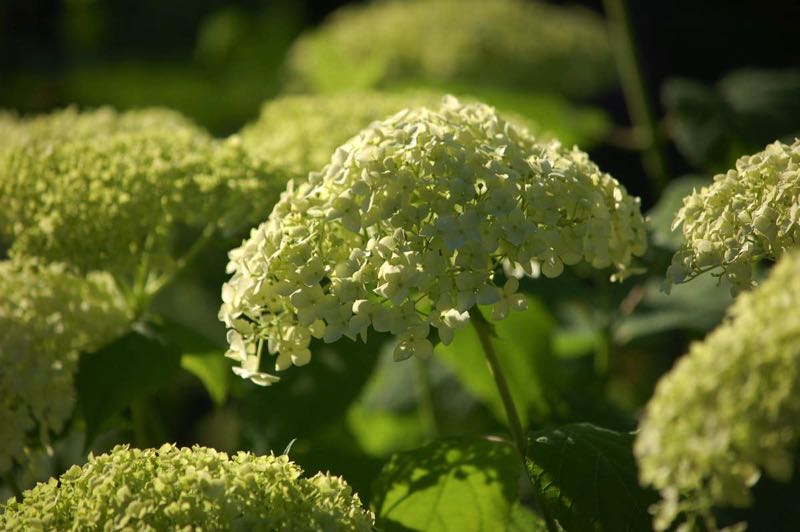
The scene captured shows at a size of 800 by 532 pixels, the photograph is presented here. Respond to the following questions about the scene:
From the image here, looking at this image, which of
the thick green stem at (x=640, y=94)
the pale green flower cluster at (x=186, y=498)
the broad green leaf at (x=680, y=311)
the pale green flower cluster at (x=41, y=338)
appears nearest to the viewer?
the pale green flower cluster at (x=186, y=498)

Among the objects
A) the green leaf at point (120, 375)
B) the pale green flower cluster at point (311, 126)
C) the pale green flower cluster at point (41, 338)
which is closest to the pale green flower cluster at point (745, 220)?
the pale green flower cluster at point (311, 126)

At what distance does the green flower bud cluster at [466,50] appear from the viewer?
2895 mm

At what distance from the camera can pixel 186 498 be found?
3.37ft

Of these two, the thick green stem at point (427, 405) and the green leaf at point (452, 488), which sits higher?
the green leaf at point (452, 488)

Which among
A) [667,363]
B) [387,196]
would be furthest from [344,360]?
[667,363]

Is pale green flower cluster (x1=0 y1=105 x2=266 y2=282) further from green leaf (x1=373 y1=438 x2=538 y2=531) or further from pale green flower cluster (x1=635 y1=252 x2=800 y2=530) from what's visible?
pale green flower cluster (x1=635 y1=252 x2=800 y2=530)

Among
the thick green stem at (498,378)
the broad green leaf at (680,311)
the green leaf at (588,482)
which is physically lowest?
the broad green leaf at (680,311)

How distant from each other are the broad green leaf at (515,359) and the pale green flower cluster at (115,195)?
19.7 inches

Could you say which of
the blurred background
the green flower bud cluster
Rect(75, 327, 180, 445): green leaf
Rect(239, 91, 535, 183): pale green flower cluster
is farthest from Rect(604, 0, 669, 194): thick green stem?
Rect(75, 327, 180, 445): green leaf

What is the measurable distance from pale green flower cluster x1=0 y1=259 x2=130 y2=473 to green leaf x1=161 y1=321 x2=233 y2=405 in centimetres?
9

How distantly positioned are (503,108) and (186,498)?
1471 mm

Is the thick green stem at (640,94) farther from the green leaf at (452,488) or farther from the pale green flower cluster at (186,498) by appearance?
the pale green flower cluster at (186,498)

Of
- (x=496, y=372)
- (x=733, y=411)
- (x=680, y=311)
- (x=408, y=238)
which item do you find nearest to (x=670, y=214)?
(x=680, y=311)

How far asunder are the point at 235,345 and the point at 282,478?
0.24 m
